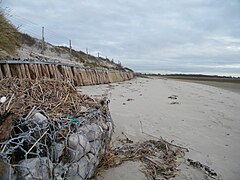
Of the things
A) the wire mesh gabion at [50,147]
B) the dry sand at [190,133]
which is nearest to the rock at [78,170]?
the wire mesh gabion at [50,147]

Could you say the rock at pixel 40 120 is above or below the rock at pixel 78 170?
above

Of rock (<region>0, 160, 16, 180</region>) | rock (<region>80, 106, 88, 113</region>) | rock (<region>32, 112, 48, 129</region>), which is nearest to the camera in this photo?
rock (<region>0, 160, 16, 180</region>)

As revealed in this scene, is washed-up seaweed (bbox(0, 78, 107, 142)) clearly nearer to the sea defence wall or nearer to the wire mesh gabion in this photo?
the wire mesh gabion

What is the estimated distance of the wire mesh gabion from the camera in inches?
67.1

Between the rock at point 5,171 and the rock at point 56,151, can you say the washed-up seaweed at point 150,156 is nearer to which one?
the rock at point 56,151

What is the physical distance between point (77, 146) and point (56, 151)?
24 centimetres

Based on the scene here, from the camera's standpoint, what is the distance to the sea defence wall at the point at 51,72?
22.0 feet

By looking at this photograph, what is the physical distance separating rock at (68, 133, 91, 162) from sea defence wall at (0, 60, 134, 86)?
1580mm

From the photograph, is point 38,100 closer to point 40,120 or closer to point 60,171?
point 40,120

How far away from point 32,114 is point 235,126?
16.3 feet

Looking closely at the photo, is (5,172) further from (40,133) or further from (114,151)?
(114,151)

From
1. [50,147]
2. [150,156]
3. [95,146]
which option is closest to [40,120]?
[50,147]

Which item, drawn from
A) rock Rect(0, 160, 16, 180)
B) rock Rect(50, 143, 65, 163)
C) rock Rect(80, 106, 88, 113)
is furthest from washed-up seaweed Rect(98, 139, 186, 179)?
rock Rect(0, 160, 16, 180)

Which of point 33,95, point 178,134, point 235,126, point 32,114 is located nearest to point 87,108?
point 33,95
